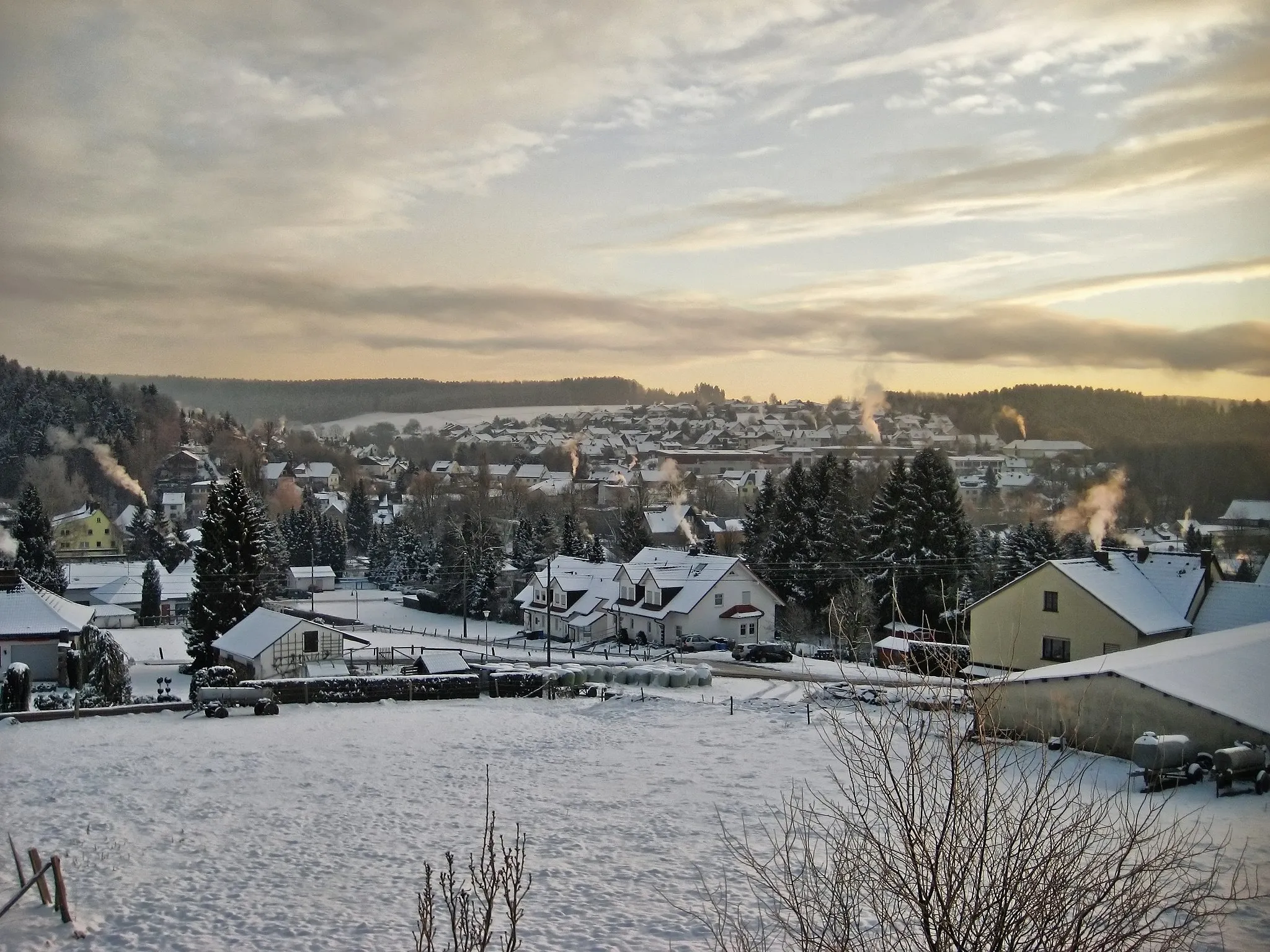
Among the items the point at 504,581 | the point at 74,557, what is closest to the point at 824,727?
the point at 504,581

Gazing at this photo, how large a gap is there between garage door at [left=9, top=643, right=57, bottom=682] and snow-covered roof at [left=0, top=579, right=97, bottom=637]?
0.43m

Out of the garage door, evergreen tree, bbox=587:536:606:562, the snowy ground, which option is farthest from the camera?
evergreen tree, bbox=587:536:606:562

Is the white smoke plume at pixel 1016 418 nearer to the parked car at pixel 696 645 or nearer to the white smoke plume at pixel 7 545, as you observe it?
the parked car at pixel 696 645

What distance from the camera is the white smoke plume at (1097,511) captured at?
2681 cm

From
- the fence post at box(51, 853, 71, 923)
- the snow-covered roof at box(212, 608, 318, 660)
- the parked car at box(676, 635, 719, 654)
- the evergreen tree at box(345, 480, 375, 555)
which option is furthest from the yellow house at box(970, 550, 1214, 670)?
the evergreen tree at box(345, 480, 375, 555)

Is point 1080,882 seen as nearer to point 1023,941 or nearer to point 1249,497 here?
point 1023,941

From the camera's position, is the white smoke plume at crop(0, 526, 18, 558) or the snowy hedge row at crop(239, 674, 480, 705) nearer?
the snowy hedge row at crop(239, 674, 480, 705)

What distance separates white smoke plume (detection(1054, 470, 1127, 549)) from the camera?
26.8 meters

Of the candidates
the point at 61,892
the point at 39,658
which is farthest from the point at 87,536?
the point at 61,892

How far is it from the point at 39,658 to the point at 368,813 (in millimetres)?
16039

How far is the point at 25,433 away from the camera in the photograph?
23891mm

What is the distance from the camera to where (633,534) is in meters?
47.1

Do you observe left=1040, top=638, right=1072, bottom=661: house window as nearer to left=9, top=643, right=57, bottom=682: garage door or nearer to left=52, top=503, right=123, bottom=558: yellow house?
left=9, top=643, right=57, bottom=682: garage door

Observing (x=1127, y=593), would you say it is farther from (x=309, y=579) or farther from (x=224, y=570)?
(x=309, y=579)
